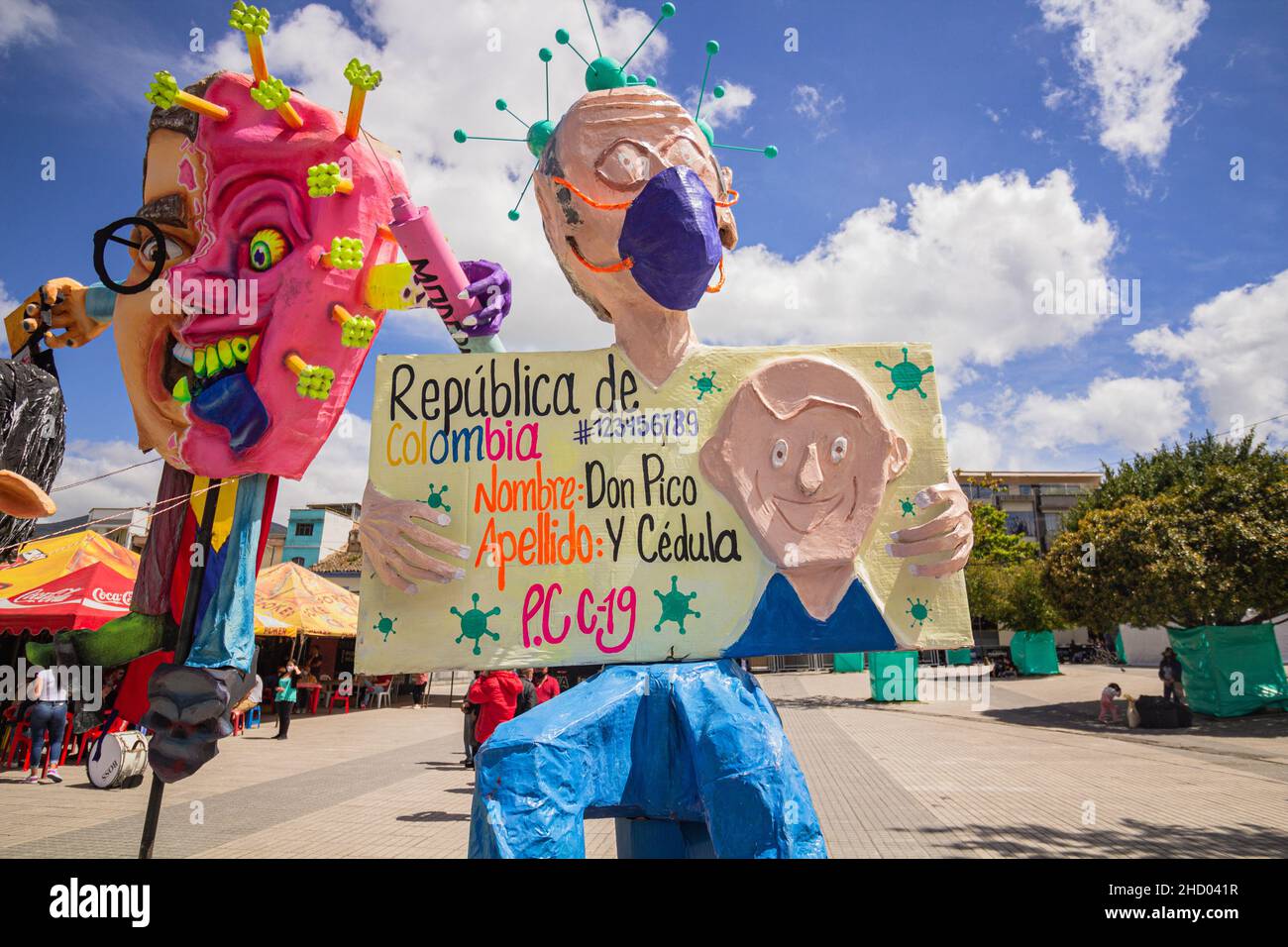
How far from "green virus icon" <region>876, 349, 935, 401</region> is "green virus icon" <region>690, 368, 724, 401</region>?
673mm

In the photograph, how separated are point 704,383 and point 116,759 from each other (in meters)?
7.07

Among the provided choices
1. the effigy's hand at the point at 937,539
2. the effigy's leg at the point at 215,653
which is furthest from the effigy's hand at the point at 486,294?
the effigy's hand at the point at 937,539

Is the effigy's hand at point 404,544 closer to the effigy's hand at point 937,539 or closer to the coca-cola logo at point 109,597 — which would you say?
the effigy's hand at point 937,539

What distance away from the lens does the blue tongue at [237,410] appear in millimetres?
3109

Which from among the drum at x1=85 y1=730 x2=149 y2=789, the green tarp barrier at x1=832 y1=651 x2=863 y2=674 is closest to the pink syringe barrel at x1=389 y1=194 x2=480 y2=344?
the drum at x1=85 y1=730 x2=149 y2=789

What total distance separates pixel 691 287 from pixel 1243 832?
6776mm

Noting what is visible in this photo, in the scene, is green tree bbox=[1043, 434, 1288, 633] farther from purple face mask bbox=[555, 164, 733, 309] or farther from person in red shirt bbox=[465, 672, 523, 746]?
purple face mask bbox=[555, 164, 733, 309]

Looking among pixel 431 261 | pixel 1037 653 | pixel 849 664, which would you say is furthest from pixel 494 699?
→ pixel 849 664

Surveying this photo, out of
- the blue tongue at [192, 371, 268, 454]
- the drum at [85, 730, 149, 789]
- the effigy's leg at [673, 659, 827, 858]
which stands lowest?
the drum at [85, 730, 149, 789]

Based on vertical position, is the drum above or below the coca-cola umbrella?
below

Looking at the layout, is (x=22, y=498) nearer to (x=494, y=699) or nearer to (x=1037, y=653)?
(x=494, y=699)

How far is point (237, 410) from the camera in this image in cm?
311

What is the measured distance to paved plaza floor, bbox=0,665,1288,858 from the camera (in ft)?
19.1
